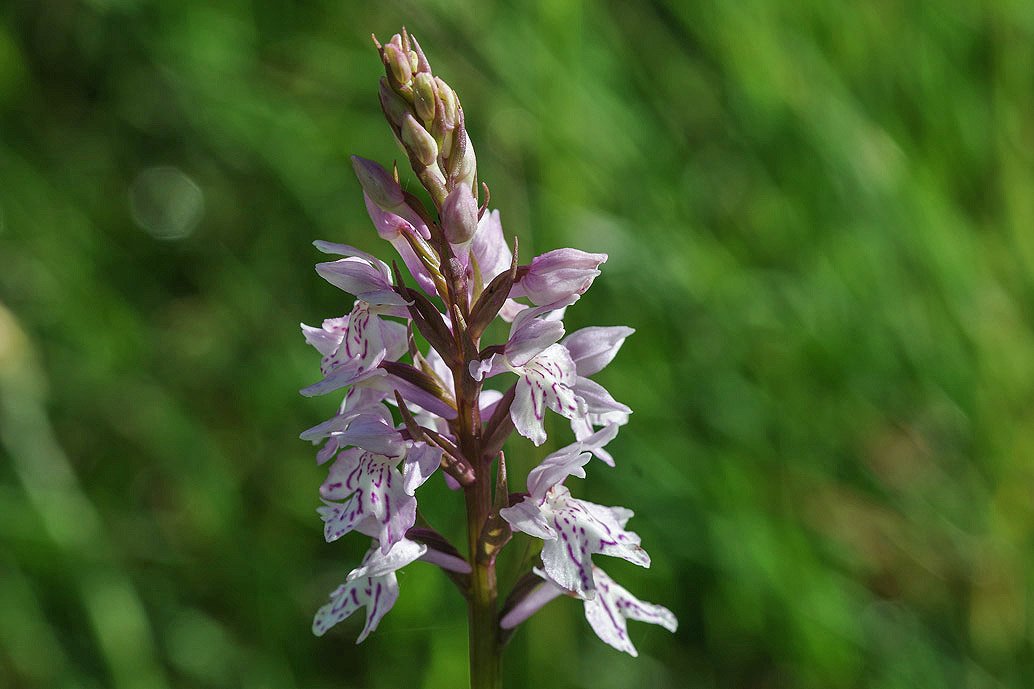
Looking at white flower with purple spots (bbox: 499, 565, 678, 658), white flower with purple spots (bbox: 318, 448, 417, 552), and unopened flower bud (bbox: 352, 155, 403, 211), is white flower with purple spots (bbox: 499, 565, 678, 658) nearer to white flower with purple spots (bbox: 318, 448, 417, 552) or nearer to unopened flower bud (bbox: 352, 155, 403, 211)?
white flower with purple spots (bbox: 318, 448, 417, 552)

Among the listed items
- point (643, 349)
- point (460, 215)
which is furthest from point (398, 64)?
point (643, 349)

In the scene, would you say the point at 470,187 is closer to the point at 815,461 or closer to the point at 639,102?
the point at 815,461

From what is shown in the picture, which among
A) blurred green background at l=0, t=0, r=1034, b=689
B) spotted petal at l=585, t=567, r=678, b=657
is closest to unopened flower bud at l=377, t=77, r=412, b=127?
spotted petal at l=585, t=567, r=678, b=657

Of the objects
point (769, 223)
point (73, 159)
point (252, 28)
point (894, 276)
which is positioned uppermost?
point (252, 28)

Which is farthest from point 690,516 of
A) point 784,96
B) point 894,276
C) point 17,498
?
point 17,498

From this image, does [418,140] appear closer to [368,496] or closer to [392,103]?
[392,103]

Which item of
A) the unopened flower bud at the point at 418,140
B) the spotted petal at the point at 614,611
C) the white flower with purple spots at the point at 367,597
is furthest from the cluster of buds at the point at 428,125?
the spotted petal at the point at 614,611

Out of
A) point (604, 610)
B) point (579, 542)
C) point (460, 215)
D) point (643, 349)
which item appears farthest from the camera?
point (643, 349)
